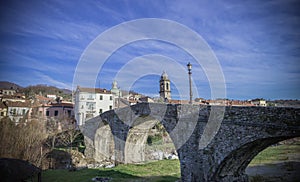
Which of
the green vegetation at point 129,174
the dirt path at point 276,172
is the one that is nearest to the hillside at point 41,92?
the green vegetation at point 129,174

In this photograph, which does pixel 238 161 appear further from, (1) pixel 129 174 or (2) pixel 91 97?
(2) pixel 91 97

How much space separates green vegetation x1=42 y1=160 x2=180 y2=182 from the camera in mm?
13781

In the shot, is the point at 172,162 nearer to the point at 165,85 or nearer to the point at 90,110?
the point at 165,85

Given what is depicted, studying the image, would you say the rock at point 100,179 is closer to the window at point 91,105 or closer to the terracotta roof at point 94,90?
the window at point 91,105

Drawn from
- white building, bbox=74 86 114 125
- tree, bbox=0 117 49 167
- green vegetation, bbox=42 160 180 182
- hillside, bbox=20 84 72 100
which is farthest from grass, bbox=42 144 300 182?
hillside, bbox=20 84 72 100

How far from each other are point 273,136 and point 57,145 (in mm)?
25845

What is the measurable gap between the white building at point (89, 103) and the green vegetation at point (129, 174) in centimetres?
1852

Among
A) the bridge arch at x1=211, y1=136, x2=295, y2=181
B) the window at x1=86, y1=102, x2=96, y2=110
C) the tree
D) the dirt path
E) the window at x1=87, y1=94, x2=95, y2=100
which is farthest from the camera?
the window at x1=87, y1=94, x2=95, y2=100

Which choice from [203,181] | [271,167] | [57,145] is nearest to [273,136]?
[203,181]

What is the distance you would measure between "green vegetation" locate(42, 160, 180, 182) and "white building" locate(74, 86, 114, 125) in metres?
18.5

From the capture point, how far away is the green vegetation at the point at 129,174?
13.8m

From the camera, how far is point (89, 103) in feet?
113

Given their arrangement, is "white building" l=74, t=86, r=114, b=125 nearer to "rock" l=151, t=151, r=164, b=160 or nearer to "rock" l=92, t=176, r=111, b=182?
"rock" l=151, t=151, r=164, b=160

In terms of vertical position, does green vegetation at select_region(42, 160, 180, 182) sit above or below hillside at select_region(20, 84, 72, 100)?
below
